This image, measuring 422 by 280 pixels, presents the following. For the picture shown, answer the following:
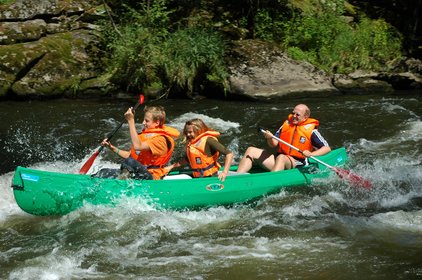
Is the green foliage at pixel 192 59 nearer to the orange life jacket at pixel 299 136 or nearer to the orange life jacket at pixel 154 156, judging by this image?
the orange life jacket at pixel 299 136

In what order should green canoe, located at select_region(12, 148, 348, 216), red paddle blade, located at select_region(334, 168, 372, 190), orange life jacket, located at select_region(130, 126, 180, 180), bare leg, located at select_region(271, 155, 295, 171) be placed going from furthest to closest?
red paddle blade, located at select_region(334, 168, 372, 190), bare leg, located at select_region(271, 155, 295, 171), orange life jacket, located at select_region(130, 126, 180, 180), green canoe, located at select_region(12, 148, 348, 216)

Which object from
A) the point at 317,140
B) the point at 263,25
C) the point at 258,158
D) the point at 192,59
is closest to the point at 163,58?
the point at 192,59

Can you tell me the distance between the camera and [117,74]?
36.6 ft

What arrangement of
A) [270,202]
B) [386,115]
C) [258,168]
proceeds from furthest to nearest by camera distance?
[386,115] → [258,168] → [270,202]

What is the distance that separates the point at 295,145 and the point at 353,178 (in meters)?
0.73

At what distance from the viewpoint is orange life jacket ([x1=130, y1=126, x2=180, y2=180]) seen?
558 centimetres

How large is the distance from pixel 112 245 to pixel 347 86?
7.71 m

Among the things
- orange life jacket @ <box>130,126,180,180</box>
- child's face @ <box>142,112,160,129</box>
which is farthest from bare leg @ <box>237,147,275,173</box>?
child's face @ <box>142,112,160,129</box>

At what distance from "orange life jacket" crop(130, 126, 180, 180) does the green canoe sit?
0.18 meters

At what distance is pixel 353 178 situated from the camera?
629cm

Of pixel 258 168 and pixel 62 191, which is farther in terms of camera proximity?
pixel 258 168

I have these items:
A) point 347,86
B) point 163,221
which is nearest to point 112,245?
point 163,221

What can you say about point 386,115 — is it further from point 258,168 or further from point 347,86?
point 258,168

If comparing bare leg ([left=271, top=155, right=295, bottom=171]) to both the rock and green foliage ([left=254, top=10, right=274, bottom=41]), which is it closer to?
the rock
